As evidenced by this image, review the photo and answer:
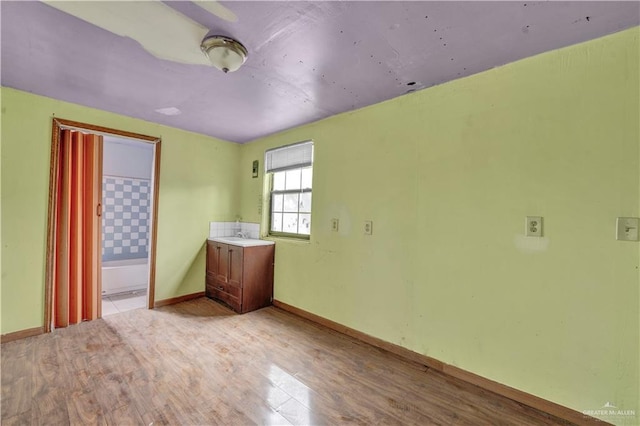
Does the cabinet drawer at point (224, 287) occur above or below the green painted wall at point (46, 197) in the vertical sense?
below

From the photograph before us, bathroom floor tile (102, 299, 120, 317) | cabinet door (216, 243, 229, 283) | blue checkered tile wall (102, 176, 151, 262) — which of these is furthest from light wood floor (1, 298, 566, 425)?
blue checkered tile wall (102, 176, 151, 262)

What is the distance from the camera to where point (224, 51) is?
1673mm

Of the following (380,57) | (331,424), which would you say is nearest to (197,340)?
(331,424)

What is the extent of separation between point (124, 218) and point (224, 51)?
161 inches

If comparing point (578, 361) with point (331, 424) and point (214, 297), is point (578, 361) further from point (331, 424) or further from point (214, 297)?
point (214, 297)

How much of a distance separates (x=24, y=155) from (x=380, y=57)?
317cm

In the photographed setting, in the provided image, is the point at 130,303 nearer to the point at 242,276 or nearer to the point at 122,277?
the point at 122,277

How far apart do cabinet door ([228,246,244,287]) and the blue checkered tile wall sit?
2381mm

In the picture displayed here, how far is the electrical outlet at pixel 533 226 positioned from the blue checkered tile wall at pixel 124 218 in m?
5.26

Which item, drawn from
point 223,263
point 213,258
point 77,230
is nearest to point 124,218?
point 77,230

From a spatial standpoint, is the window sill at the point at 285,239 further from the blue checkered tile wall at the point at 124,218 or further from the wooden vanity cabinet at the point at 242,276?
the blue checkered tile wall at the point at 124,218

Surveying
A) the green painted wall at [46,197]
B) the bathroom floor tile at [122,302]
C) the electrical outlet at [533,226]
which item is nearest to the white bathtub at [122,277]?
the bathroom floor tile at [122,302]

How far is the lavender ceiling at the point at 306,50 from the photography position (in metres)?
1.39

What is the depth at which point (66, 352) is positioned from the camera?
227 cm
